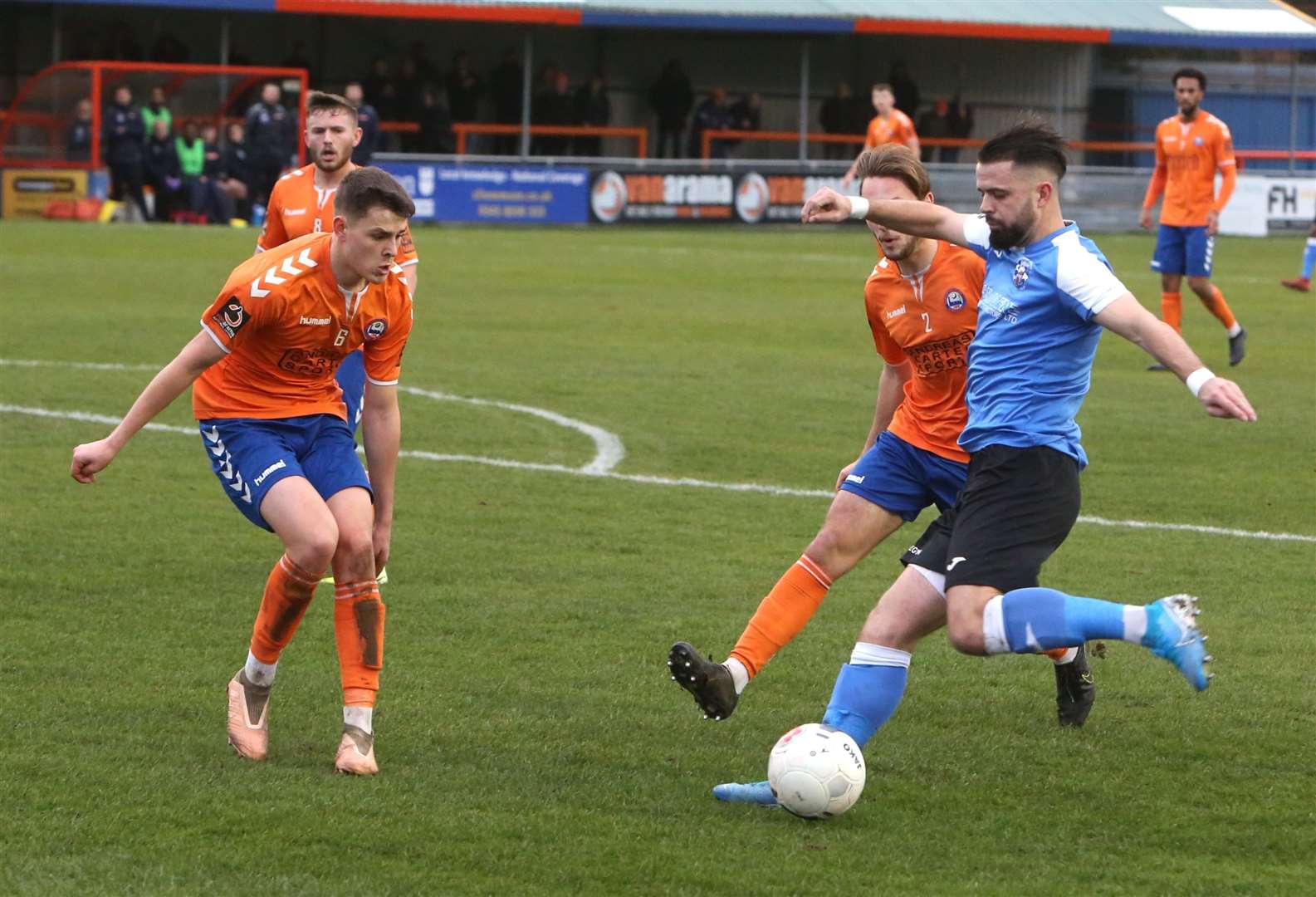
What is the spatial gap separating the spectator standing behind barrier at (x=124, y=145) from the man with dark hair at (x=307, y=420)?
23035 mm

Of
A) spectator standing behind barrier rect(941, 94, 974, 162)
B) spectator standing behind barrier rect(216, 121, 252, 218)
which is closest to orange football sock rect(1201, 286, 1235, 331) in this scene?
spectator standing behind barrier rect(216, 121, 252, 218)

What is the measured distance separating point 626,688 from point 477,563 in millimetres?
1937

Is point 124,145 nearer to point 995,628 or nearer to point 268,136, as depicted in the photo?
point 268,136

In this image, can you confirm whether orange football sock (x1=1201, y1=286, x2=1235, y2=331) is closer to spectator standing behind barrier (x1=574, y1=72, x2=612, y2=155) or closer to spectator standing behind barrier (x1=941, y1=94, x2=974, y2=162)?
spectator standing behind barrier (x1=574, y1=72, x2=612, y2=155)

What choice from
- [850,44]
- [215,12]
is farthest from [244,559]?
[850,44]

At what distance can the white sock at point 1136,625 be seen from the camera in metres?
4.54

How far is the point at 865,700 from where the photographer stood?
515 centimetres

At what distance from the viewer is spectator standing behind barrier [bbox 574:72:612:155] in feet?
111

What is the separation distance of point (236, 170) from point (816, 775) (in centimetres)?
2530

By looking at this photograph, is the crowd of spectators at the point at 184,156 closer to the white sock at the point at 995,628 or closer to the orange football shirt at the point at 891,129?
the orange football shirt at the point at 891,129

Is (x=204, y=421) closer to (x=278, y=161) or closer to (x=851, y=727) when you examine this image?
(x=851, y=727)

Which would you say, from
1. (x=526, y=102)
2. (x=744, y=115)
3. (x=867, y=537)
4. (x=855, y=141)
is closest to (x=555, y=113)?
(x=526, y=102)

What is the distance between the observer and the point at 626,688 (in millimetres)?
6141

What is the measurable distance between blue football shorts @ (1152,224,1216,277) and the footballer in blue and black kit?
1029 centimetres
